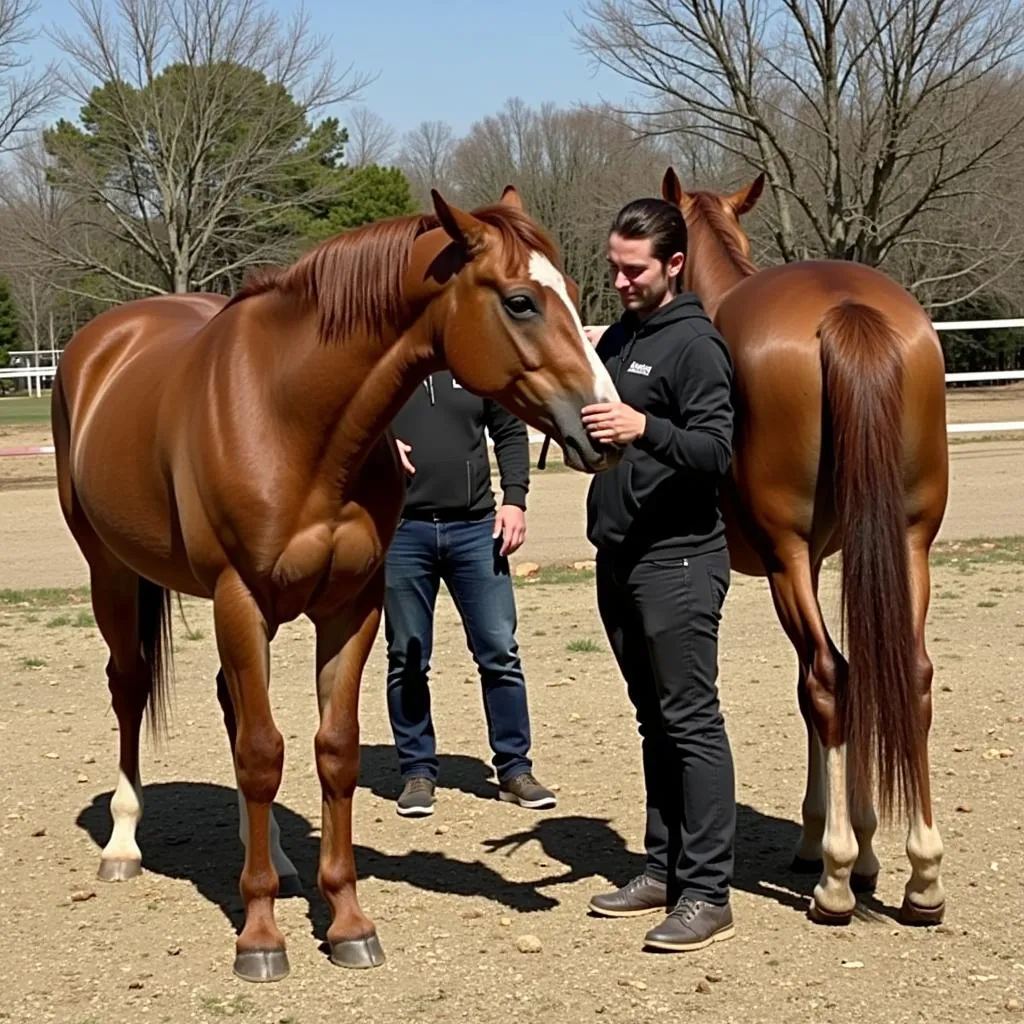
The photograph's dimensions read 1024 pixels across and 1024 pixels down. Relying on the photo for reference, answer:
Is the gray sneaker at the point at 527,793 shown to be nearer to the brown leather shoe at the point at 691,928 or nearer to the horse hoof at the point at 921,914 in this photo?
the brown leather shoe at the point at 691,928

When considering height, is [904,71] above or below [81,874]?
above

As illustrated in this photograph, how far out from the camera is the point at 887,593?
393cm

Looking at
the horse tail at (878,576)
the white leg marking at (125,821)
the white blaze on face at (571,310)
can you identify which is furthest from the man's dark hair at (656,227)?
the white leg marking at (125,821)

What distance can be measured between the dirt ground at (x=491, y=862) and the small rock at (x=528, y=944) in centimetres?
3

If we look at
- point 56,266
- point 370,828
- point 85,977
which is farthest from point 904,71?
point 85,977

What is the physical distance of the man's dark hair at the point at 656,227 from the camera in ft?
12.5

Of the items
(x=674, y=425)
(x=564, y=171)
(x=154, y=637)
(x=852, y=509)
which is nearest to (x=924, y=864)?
(x=852, y=509)

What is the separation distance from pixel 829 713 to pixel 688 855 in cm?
61

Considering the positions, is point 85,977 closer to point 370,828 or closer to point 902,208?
point 370,828

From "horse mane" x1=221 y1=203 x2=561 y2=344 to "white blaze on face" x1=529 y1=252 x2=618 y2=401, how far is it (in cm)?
10

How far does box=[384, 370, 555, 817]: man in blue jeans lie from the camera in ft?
18.0

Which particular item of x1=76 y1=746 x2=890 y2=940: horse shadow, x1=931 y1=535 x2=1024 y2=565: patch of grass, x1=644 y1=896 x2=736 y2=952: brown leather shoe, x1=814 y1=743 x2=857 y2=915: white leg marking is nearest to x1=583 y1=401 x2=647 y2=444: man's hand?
x1=814 y1=743 x2=857 y2=915: white leg marking

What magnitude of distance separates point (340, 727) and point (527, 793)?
153cm

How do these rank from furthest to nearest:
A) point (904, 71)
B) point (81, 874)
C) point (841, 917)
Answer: point (904, 71), point (81, 874), point (841, 917)
